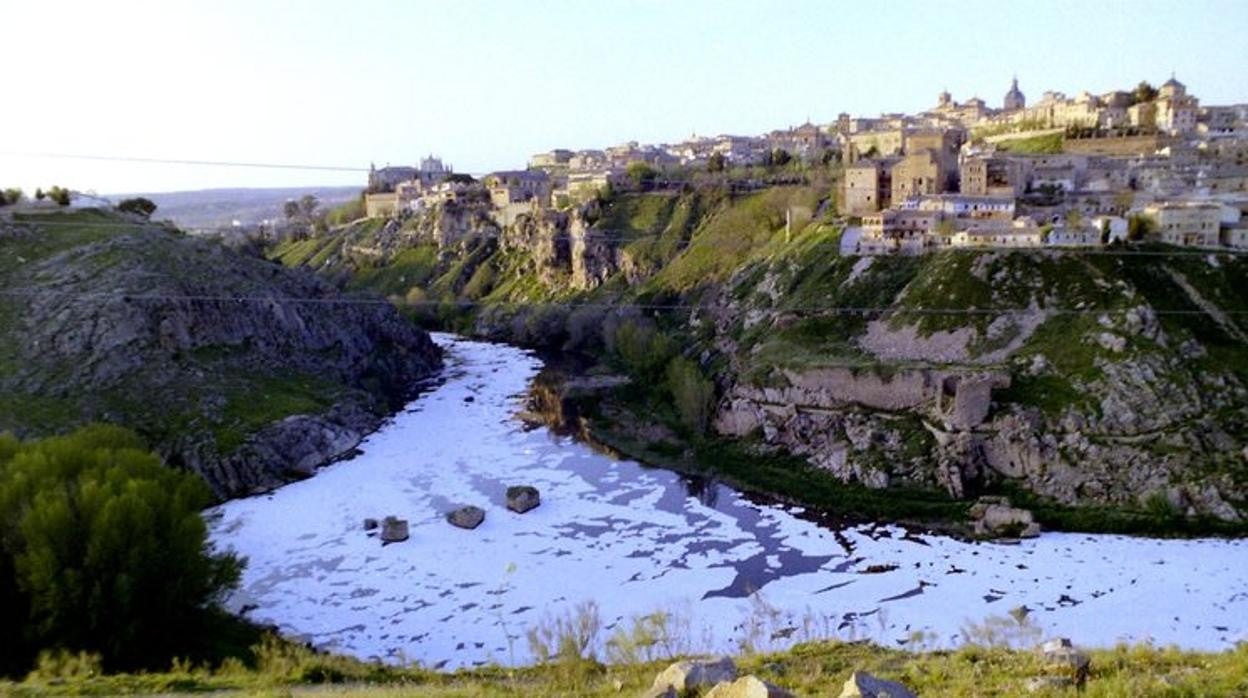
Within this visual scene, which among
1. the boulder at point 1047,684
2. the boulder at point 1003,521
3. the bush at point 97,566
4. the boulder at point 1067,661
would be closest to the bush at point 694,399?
the boulder at point 1003,521

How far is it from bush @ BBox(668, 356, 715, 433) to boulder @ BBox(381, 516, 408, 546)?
1412cm

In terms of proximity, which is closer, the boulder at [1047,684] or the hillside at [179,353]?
the boulder at [1047,684]

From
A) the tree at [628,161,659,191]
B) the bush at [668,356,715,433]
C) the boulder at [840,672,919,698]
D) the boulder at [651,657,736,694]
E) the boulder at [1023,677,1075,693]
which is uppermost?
the tree at [628,161,659,191]

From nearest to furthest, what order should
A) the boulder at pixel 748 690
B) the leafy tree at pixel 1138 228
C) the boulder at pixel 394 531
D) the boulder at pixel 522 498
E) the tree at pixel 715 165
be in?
1. the boulder at pixel 748 690
2. the boulder at pixel 394 531
3. the boulder at pixel 522 498
4. the leafy tree at pixel 1138 228
5. the tree at pixel 715 165

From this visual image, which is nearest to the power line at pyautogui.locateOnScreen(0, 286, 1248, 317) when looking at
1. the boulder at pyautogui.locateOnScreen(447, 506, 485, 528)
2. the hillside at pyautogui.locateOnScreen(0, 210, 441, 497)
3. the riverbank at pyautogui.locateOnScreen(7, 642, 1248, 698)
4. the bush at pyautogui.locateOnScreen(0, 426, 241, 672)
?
the hillside at pyautogui.locateOnScreen(0, 210, 441, 497)

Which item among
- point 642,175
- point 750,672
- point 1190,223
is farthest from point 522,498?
point 642,175

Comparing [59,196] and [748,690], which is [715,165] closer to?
[59,196]

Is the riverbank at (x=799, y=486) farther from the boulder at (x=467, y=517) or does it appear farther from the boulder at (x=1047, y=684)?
the boulder at (x=1047, y=684)

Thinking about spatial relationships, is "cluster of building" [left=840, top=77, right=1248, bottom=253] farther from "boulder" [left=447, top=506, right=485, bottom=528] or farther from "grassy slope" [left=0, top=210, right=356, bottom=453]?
"grassy slope" [left=0, top=210, right=356, bottom=453]

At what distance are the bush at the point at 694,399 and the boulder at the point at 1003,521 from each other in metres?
12.5

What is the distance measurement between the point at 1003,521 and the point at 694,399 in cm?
1423

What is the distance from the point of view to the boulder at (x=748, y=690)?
759 cm

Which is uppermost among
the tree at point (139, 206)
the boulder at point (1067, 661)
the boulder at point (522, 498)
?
the tree at point (139, 206)

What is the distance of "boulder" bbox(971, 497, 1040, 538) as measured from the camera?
2686 cm
